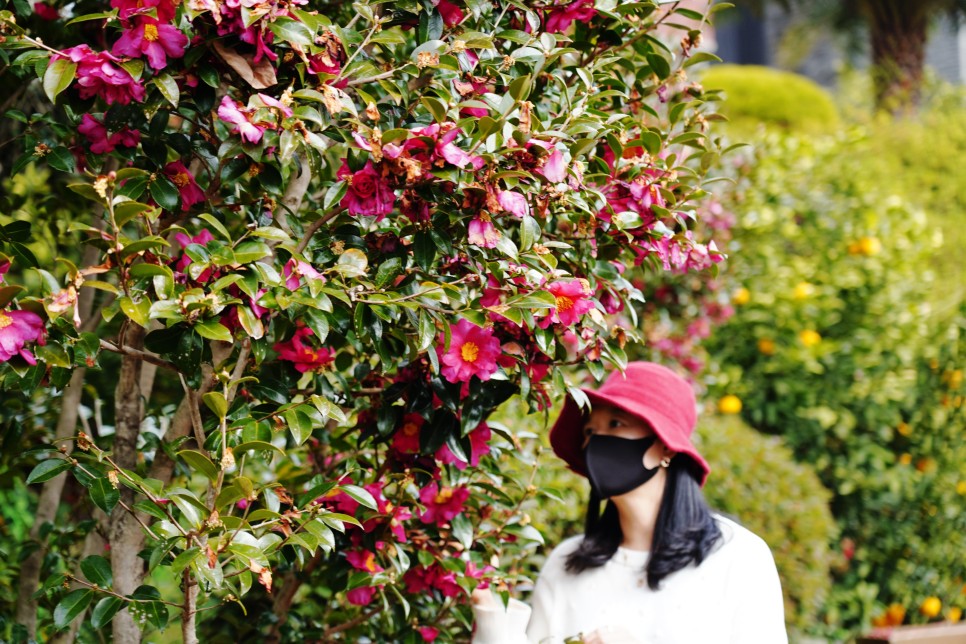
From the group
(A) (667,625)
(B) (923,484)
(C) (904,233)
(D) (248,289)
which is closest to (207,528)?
(D) (248,289)

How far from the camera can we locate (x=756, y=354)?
450 cm

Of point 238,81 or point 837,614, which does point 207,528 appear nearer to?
point 238,81

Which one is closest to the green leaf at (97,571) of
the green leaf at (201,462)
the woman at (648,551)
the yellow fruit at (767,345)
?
the green leaf at (201,462)

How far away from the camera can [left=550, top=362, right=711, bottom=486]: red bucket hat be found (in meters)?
2.02

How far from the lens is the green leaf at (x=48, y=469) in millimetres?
1323

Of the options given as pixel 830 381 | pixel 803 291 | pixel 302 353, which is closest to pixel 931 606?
Answer: pixel 830 381

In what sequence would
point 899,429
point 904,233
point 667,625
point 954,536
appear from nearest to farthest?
point 667,625
point 954,536
point 899,429
point 904,233

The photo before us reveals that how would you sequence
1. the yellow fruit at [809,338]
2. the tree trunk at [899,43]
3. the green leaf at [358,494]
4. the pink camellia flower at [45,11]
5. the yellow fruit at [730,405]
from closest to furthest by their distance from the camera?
the green leaf at [358,494] < the pink camellia flower at [45,11] < the yellow fruit at [730,405] < the yellow fruit at [809,338] < the tree trunk at [899,43]

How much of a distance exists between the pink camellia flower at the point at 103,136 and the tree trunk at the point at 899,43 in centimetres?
830

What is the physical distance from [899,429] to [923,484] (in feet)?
1.46

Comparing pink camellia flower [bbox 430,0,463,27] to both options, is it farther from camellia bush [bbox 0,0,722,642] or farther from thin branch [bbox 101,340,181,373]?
thin branch [bbox 101,340,181,373]

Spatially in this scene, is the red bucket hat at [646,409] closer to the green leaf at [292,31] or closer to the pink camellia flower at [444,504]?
the pink camellia flower at [444,504]

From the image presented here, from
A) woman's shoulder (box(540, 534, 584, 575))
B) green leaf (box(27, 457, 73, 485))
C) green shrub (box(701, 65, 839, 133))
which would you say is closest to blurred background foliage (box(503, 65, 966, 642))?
woman's shoulder (box(540, 534, 584, 575))

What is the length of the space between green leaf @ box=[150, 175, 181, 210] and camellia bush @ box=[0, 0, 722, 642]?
0.03 ft
